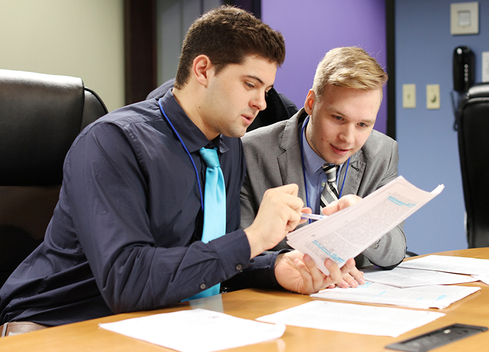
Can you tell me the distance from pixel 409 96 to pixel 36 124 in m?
2.68

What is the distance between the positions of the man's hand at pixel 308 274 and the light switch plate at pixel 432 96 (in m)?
2.47

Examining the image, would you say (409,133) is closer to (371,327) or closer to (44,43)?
(44,43)

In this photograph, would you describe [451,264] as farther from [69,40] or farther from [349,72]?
[69,40]

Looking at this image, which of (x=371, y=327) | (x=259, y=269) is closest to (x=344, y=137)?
(x=259, y=269)

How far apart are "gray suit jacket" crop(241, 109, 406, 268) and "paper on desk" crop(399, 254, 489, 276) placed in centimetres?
8

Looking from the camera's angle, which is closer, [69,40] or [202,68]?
[202,68]

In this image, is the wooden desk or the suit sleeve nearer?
the wooden desk

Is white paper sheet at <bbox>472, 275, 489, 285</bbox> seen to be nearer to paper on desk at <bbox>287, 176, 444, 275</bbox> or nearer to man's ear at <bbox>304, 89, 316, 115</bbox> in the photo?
paper on desk at <bbox>287, 176, 444, 275</bbox>

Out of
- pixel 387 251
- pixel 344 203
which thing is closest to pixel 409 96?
pixel 387 251

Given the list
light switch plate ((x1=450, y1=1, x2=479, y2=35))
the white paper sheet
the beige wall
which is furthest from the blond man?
light switch plate ((x1=450, y1=1, x2=479, y2=35))

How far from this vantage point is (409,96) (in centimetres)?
343

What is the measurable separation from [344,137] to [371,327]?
2.44ft

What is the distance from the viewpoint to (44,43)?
2676mm

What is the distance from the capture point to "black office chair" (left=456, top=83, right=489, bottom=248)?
1851 millimetres
